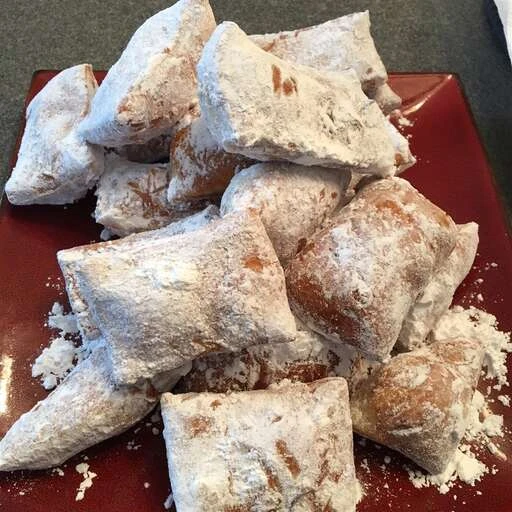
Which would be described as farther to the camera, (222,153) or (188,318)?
(222,153)

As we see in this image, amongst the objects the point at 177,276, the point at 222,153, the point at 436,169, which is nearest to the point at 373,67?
the point at 436,169

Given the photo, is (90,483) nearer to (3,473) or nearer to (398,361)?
(3,473)

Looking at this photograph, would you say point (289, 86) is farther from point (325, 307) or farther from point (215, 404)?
point (215, 404)

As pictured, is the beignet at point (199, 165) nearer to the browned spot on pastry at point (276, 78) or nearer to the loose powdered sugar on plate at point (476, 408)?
the browned spot on pastry at point (276, 78)

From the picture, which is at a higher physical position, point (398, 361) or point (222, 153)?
point (222, 153)

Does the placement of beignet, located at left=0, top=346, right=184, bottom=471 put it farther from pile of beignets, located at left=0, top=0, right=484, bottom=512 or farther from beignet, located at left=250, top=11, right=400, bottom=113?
beignet, located at left=250, top=11, right=400, bottom=113

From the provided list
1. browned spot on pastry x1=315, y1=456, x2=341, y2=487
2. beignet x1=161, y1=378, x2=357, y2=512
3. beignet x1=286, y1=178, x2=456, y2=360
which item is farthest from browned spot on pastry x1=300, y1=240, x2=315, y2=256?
browned spot on pastry x1=315, y1=456, x2=341, y2=487

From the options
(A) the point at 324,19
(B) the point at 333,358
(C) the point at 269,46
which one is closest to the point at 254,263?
(B) the point at 333,358
